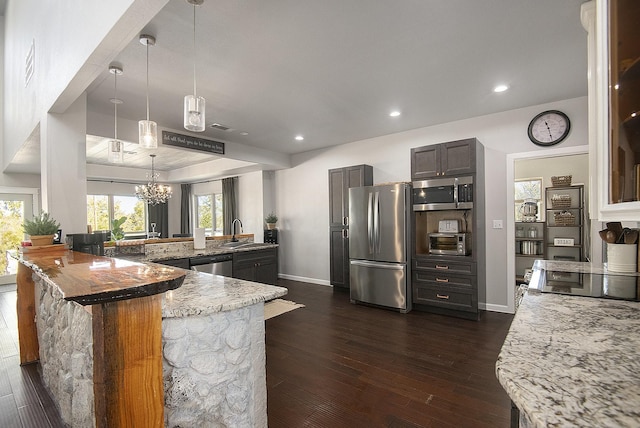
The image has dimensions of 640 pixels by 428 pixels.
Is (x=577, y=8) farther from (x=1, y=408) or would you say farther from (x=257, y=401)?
(x=1, y=408)

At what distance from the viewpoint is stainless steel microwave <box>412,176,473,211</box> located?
12.2 ft

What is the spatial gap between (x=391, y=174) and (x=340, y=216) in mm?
1145

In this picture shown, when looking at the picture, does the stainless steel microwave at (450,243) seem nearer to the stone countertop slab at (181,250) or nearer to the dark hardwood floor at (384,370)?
the dark hardwood floor at (384,370)

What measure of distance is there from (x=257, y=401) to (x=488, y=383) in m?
1.92

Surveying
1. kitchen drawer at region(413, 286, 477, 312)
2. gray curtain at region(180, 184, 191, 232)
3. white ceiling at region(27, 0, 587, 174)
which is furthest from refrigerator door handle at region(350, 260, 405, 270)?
gray curtain at region(180, 184, 191, 232)

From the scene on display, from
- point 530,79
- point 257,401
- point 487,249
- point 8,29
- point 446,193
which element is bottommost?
point 257,401

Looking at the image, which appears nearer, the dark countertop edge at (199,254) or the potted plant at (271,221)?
the dark countertop edge at (199,254)

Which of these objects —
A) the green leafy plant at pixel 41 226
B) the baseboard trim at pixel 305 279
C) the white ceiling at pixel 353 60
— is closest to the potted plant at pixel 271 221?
the baseboard trim at pixel 305 279

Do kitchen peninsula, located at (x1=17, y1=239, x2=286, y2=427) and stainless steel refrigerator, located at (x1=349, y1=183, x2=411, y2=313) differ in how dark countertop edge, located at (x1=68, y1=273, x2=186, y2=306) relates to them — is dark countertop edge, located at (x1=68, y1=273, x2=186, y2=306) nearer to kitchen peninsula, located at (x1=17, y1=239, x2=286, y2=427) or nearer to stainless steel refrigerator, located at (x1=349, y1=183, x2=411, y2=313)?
kitchen peninsula, located at (x1=17, y1=239, x2=286, y2=427)

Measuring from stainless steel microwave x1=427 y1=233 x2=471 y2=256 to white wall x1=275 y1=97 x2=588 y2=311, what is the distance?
495 millimetres

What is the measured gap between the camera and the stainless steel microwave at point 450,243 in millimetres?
3750

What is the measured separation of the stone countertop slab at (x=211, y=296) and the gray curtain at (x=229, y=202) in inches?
230

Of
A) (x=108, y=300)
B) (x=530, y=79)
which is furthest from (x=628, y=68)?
(x=530, y=79)

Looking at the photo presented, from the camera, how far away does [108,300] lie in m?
0.92
